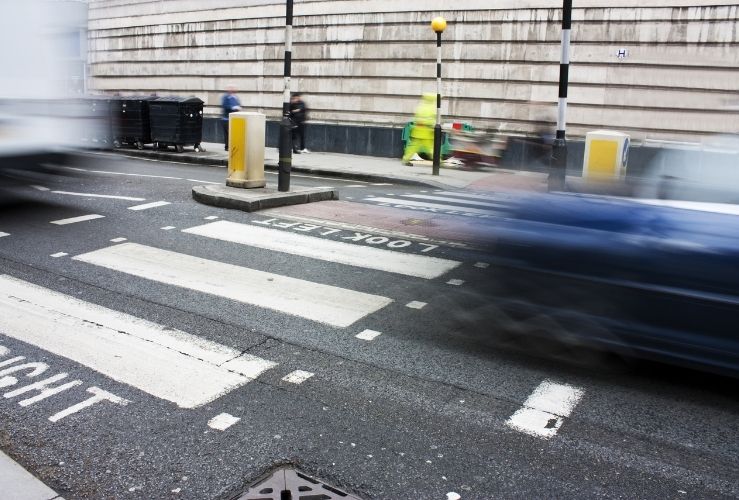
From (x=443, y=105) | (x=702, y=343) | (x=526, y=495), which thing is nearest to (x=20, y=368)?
(x=526, y=495)

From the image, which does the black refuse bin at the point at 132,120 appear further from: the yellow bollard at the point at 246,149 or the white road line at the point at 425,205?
the white road line at the point at 425,205

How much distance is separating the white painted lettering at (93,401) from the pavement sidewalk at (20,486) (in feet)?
1.85

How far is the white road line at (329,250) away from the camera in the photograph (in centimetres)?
741

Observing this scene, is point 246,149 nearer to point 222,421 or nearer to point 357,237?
point 357,237

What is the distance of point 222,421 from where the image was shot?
3977 millimetres

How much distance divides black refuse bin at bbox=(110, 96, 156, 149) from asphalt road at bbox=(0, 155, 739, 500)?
1349cm

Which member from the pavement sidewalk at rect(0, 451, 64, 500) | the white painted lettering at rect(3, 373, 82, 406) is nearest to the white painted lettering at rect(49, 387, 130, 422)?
the white painted lettering at rect(3, 373, 82, 406)

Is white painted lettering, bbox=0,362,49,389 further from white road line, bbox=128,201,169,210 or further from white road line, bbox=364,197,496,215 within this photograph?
Result: white road line, bbox=364,197,496,215

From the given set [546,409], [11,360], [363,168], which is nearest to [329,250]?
[11,360]

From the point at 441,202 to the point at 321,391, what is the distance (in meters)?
8.41

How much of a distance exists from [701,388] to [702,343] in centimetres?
56

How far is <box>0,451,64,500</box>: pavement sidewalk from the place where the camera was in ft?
10.4

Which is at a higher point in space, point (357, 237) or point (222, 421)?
point (357, 237)

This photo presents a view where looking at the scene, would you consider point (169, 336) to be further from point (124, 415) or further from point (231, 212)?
point (231, 212)
